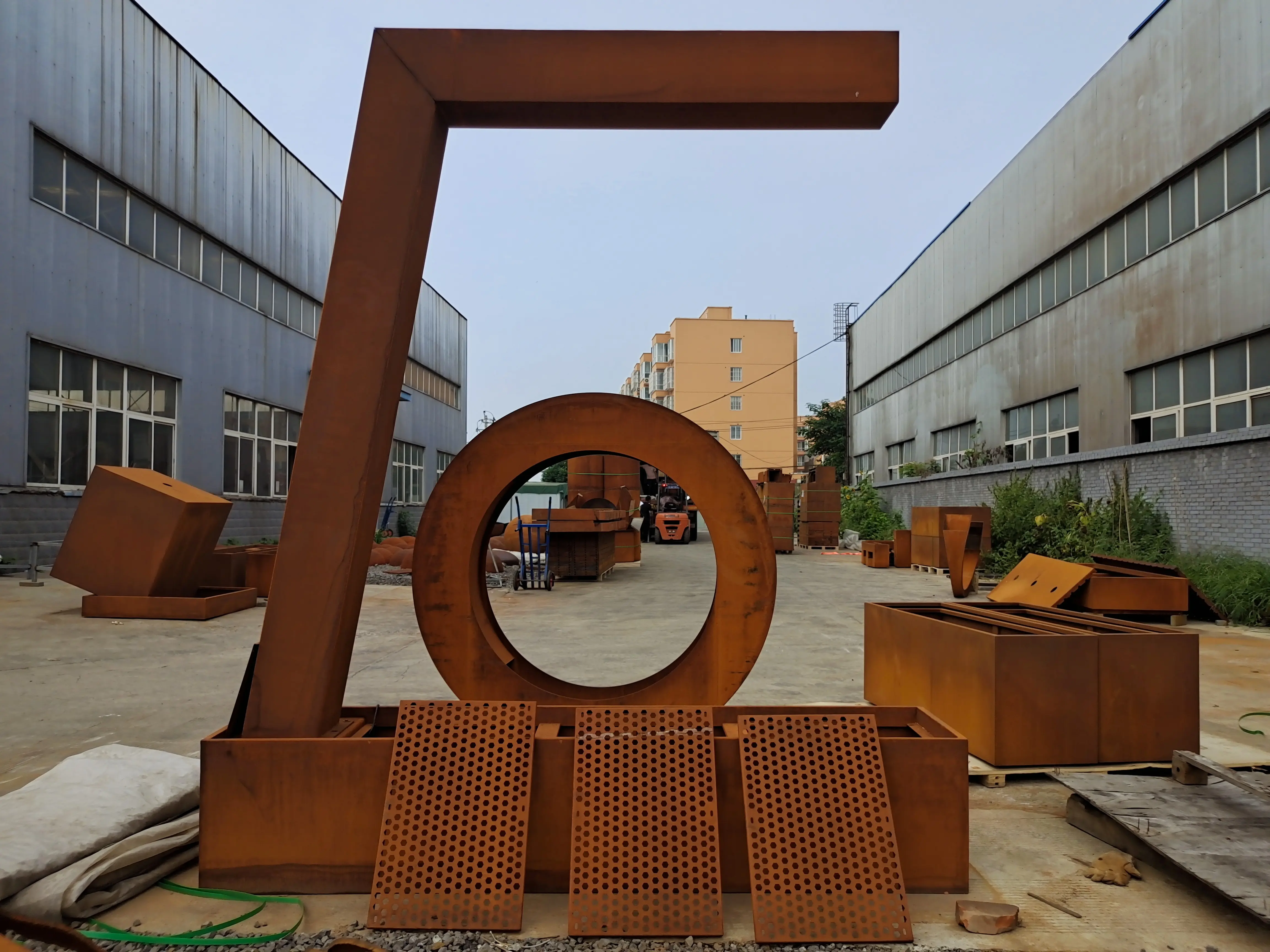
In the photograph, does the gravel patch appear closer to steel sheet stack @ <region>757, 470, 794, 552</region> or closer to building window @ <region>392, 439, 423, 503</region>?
steel sheet stack @ <region>757, 470, 794, 552</region>

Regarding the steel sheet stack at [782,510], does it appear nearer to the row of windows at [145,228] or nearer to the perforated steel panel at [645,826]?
the row of windows at [145,228]

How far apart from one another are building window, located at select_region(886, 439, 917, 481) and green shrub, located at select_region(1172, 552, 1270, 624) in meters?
18.0

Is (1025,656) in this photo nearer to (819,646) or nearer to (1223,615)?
(819,646)

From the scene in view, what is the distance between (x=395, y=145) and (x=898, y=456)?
103 feet

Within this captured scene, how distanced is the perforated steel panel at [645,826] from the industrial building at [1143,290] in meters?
11.7

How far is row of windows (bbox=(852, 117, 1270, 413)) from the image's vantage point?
12.2 metres

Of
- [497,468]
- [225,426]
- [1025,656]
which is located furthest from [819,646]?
[225,426]

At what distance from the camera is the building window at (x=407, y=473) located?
99.8 ft

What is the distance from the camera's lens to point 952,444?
25891 millimetres

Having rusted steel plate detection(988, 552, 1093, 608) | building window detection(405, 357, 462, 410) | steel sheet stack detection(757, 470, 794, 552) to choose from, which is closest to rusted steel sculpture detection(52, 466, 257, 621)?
rusted steel plate detection(988, 552, 1093, 608)

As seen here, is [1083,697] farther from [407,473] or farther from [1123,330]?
[407,473]

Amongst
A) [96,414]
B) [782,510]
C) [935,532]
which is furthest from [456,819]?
[782,510]

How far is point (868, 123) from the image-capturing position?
3475 mm

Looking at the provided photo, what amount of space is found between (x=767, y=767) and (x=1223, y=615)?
34.0 feet
